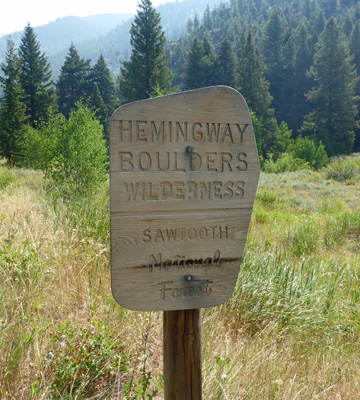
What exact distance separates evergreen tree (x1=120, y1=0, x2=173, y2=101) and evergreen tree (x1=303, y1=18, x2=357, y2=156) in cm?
1561

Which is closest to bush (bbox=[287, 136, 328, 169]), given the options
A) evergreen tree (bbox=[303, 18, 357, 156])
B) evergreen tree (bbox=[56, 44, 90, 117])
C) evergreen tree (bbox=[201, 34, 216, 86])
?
evergreen tree (bbox=[303, 18, 357, 156])

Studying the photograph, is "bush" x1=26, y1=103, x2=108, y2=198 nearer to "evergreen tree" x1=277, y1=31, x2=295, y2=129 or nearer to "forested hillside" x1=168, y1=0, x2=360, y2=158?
"forested hillside" x1=168, y1=0, x2=360, y2=158

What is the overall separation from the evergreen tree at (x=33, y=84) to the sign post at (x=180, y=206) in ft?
96.7

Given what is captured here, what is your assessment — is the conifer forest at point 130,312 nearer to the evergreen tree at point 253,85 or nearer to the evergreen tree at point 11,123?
the evergreen tree at point 11,123

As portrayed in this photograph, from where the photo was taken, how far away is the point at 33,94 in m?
29.2

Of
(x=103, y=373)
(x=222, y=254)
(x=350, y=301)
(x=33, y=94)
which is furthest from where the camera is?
Answer: (x=33, y=94)

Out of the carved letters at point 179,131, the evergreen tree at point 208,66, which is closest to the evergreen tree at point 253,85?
the evergreen tree at point 208,66

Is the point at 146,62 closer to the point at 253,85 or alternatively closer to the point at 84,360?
the point at 253,85

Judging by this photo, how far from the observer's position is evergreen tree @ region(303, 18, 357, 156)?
34.1m

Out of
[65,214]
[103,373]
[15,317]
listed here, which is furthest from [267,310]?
[65,214]

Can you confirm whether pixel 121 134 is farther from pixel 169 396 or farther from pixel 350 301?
pixel 350 301

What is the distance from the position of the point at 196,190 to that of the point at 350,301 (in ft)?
8.26

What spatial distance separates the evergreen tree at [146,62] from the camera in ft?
98.3

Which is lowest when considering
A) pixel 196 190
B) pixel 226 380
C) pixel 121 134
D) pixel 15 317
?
pixel 226 380
